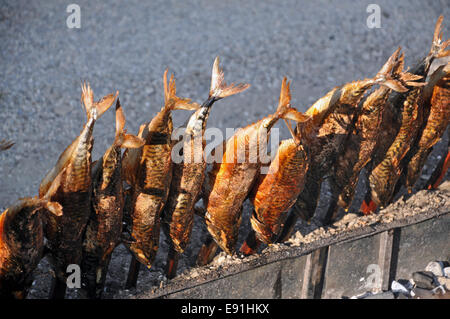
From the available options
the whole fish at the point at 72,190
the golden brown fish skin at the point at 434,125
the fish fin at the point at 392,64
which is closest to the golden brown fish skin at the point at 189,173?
the whole fish at the point at 72,190

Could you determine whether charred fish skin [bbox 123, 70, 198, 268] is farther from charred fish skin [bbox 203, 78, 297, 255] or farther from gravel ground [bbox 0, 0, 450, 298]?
gravel ground [bbox 0, 0, 450, 298]

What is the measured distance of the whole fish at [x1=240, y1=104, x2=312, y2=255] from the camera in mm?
2904

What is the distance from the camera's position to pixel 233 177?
2.92 metres

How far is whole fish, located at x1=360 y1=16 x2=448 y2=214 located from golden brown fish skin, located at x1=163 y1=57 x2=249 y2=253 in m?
1.21

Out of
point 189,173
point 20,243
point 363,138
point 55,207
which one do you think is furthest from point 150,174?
point 363,138

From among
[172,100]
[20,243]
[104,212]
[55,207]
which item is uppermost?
[172,100]

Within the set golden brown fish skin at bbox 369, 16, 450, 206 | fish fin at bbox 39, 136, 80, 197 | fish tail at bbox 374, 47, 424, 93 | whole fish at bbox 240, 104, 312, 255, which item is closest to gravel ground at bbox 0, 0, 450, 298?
golden brown fish skin at bbox 369, 16, 450, 206

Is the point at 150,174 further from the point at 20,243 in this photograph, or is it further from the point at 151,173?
the point at 20,243

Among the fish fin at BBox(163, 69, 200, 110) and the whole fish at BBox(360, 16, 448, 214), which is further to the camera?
the whole fish at BBox(360, 16, 448, 214)

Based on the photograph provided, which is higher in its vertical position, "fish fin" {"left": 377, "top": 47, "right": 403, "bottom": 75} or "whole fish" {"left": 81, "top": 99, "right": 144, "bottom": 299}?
"fish fin" {"left": 377, "top": 47, "right": 403, "bottom": 75}

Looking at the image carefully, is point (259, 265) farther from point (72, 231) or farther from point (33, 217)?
point (33, 217)

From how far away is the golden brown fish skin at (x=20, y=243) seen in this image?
2.38 meters

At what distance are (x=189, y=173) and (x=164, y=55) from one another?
376cm

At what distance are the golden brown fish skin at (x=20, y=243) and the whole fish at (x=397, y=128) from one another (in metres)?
2.21
